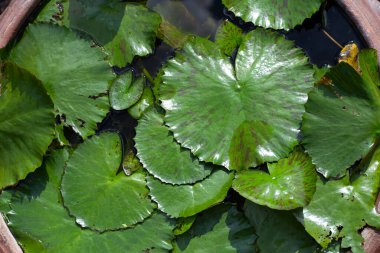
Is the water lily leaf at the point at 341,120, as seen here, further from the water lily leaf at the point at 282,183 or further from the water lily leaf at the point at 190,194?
the water lily leaf at the point at 190,194

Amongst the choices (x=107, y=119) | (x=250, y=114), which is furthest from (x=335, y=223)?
(x=107, y=119)

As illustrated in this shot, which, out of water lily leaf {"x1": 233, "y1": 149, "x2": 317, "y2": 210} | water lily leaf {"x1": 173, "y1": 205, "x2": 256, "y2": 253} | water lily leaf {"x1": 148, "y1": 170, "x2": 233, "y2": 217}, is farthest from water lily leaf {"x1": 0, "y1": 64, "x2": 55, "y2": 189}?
water lily leaf {"x1": 233, "y1": 149, "x2": 317, "y2": 210}

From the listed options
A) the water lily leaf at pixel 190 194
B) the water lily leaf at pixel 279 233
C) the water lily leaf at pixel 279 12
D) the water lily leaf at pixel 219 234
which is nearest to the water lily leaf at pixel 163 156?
the water lily leaf at pixel 190 194

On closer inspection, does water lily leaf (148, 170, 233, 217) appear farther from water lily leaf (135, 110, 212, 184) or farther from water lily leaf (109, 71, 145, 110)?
water lily leaf (109, 71, 145, 110)

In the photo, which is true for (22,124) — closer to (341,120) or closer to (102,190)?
(102,190)

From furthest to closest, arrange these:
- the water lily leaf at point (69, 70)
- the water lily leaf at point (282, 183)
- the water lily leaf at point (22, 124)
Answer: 1. the water lily leaf at point (69, 70)
2. the water lily leaf at point (22, 124)
3. the water lily leaf at point (282, 183)

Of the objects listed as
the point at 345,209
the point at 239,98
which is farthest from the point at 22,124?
the point at 345,209

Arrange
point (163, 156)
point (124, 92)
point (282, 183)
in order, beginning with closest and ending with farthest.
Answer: point (282, 183), point (163, 156), point (124, 92)
